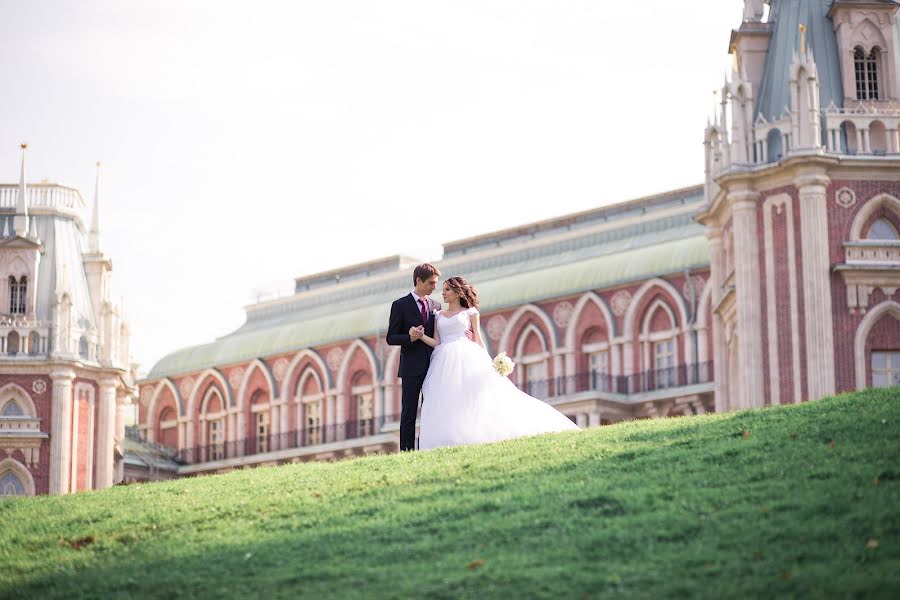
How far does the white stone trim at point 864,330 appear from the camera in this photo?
146ft

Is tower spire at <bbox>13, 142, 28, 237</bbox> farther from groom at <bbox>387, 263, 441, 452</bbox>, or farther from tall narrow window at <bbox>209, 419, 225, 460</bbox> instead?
groom at <bbox>387, 263, 441, 452</bbox>

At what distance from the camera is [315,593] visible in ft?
54.4

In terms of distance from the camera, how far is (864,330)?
147ft

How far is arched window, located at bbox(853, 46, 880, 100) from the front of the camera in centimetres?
4741

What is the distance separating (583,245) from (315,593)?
5835cm

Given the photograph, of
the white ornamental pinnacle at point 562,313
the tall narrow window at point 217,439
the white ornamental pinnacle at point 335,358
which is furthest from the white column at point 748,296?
the tall narrow window at point 217,439

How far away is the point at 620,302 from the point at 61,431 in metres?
21.5

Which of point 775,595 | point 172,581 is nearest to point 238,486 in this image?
point 172,581

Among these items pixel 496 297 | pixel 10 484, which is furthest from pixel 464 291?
pixel 496 297

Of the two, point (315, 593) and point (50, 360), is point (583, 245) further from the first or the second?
point (315, 593)

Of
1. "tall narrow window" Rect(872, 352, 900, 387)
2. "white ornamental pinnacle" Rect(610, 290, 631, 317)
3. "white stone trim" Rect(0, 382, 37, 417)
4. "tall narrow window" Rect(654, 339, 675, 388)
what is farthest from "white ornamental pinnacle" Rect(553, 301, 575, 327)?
"tall narrow window" Rect(872, 352, 900, 387)

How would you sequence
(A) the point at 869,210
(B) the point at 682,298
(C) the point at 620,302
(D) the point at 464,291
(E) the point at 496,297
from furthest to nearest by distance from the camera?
(E) the point at 496,297 < (C) the point at 620,302 < (B) the point at 682,298 < (A) the point at 869,210 < (D) the point at 464,291

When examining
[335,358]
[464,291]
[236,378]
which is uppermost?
[335,358]

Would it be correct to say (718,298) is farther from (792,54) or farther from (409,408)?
(409,408)
